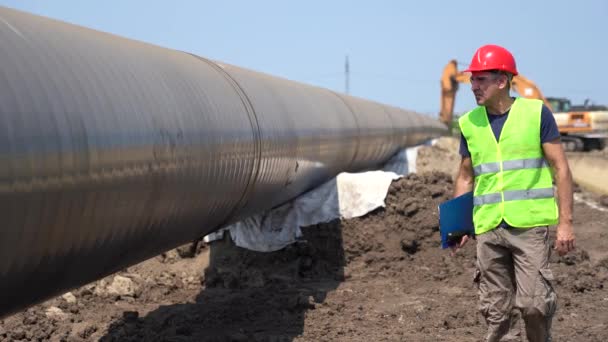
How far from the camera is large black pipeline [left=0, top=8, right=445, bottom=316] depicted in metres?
2.71

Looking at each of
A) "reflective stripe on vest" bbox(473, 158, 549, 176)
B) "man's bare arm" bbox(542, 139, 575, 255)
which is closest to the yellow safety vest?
"reflective stripe on vest" bbox(473, 158, 549, 176)

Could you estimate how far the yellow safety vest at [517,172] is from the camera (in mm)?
4363

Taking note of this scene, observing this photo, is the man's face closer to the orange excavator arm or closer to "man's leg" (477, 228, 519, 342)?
"man's leg" (477, 228, 519, 342)

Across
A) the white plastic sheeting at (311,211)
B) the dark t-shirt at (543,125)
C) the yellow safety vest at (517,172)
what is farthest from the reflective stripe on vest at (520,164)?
the white plastic sheeting at (311,211)

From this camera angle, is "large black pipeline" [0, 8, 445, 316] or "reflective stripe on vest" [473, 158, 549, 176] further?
"reflective stripe on vest" [473, 158, 549, 176]

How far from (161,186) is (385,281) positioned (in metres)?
4.11

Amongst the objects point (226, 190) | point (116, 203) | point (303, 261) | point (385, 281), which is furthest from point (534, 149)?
point (303, 261)

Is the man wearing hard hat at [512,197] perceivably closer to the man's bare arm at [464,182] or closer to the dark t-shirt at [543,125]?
the dark t-shirt at [543,125]

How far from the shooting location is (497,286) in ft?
14.9

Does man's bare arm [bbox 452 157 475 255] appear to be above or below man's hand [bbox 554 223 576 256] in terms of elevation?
above

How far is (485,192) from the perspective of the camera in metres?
4.56

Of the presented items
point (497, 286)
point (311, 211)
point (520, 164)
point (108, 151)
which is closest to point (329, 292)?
point (311, 211)

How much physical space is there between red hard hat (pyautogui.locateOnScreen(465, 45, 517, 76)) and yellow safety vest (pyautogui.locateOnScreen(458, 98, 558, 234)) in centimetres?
23

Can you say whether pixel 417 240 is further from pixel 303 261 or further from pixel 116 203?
pixel 116 203
